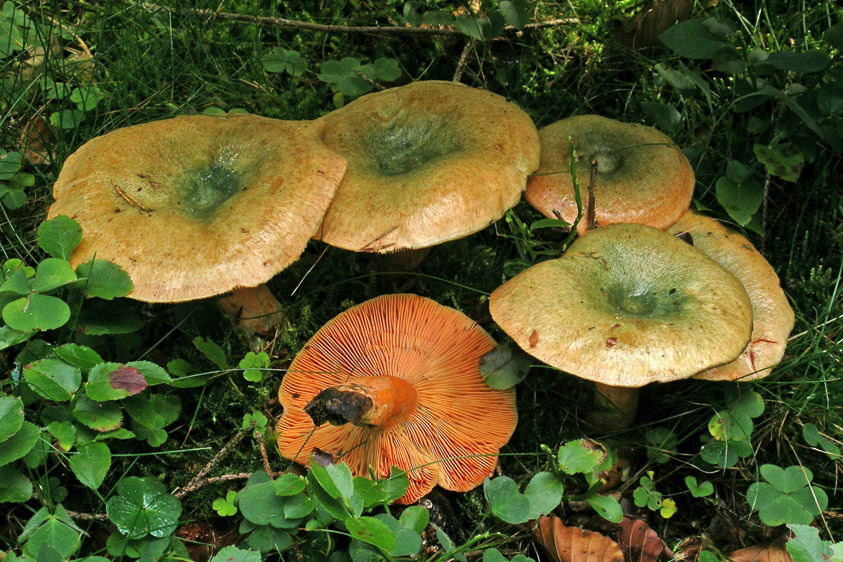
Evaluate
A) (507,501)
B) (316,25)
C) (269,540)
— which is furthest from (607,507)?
(316,25)

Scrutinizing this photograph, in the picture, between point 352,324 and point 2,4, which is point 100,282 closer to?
point 352,324

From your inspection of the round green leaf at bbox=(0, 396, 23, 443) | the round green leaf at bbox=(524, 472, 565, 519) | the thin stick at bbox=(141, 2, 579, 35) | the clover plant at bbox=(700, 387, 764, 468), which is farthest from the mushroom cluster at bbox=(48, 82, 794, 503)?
the thin stick at bbox=(141, 2, 579, 35)

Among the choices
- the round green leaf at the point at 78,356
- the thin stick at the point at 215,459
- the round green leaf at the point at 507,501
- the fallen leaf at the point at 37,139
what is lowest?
the thin stick at the point at 215,459

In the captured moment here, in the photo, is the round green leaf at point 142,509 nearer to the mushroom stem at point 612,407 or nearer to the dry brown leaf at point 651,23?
the mushroom stem at point 612,407

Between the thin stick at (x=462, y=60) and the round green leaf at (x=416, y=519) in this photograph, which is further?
the thin stick at (x=462, y=60)

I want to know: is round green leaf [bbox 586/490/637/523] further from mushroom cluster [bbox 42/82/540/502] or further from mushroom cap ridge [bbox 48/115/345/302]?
mushroom cap ridge [bbox 48/115/345/302]

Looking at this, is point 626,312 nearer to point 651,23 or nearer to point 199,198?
point 199,198

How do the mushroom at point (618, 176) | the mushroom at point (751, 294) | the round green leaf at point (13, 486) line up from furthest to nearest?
1. the mushroom at point (618, 176)
2. the mushroom at point (751, 294)
3. the round green leaf at point (13, 486)

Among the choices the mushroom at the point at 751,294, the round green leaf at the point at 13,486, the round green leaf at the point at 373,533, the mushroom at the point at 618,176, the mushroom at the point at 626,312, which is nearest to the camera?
the round green leaf at the point at 373,533

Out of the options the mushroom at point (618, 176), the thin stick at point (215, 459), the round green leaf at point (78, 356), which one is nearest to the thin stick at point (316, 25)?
the mushroom at point (618, 176)
